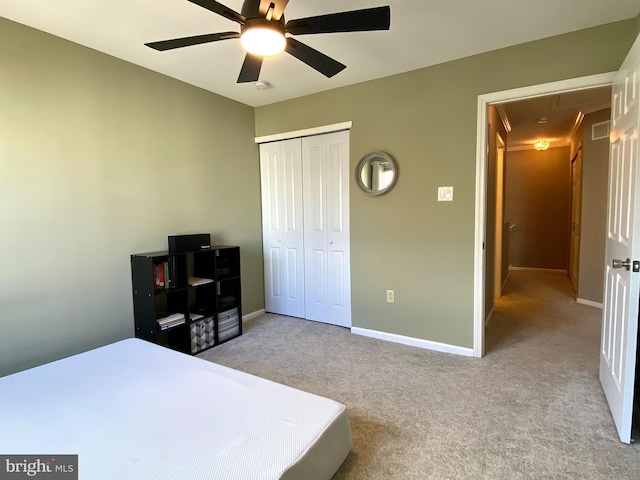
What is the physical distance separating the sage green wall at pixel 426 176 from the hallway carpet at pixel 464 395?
266 mm

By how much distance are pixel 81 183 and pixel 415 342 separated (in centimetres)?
304

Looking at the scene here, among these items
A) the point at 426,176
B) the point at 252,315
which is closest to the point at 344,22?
the point at 426,176

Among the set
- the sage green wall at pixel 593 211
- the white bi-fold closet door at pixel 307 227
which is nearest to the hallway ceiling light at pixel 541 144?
the sage green wall at pixel 593 211

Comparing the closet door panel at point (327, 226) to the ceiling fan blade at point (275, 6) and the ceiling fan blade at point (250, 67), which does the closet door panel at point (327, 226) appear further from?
the ceiling fan blade at point (275, 6)

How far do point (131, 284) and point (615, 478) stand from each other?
3.23m

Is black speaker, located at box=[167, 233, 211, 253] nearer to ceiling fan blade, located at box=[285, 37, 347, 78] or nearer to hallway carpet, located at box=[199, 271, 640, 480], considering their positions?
hallway carpet, located at box=[199, 271, 640, 480]

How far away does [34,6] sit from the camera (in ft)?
6.41

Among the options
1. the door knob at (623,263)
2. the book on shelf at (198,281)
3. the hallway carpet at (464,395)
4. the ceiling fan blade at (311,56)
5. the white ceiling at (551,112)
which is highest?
the white ceiling at (551,112)

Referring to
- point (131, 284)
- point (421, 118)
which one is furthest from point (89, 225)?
point (421, 118)

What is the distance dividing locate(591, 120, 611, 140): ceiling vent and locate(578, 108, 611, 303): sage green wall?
1.6 inches

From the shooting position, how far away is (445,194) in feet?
9.35

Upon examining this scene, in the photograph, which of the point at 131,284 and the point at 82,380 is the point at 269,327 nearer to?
the point at 131,284

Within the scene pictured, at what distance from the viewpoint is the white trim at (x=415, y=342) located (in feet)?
9.38

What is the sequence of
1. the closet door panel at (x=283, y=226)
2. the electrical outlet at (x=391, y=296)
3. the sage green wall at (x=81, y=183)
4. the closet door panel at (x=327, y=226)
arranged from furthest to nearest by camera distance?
1. the closet door panel at (x=283, y=226)
2. the closet door panel at (x=327, y=226)
3. the electrical outlet at (x=391, y=296)
4. the sage green wall at (x=81, y=183)
